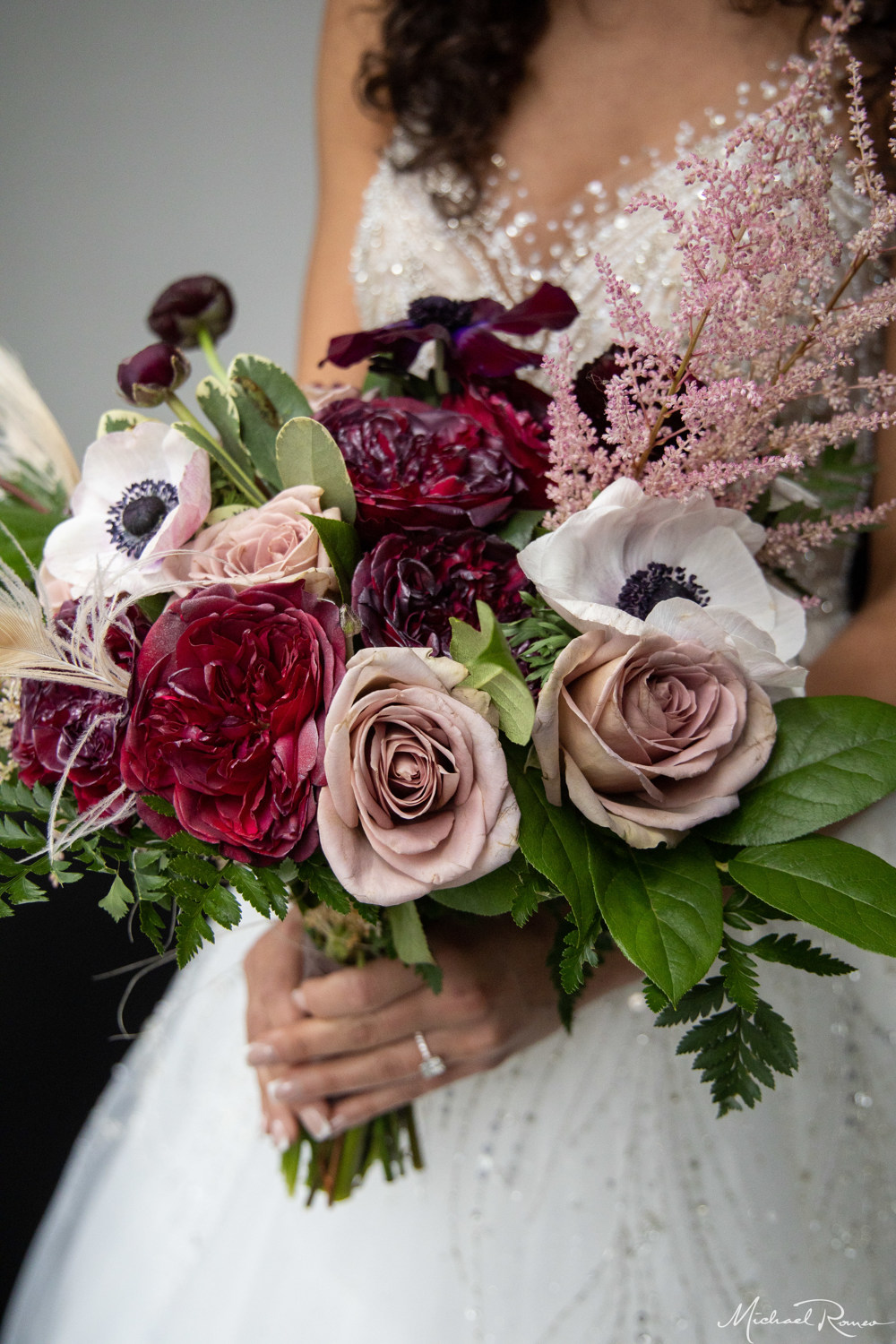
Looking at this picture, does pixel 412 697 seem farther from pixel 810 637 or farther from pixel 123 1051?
pixel 123 1051

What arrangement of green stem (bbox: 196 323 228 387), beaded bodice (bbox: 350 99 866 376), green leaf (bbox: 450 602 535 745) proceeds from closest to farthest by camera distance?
1. green leaf (bbox: 450 602 535 745)
2. green stem (bbox: 196 323 228 387)
3. beaded bodice (bbox: 350 99 866 376)

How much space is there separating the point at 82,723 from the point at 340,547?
7.0 inches

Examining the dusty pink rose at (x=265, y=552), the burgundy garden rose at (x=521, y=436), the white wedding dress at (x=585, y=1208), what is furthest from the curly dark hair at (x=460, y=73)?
the dusty pink rose at (x=265, y=552)

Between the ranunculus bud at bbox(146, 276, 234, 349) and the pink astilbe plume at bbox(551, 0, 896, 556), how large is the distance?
0.33m

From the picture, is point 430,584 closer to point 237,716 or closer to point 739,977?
point 237,716

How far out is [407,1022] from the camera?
693 millimetres

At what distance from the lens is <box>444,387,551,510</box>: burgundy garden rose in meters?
0.51

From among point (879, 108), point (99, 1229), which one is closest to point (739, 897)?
point (879, 108)

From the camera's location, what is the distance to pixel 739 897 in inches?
18.1

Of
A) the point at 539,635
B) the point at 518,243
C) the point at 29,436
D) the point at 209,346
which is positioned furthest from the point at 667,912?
the point at 518,243

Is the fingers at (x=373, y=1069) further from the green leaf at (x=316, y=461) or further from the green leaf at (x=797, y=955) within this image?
the green leaf at (x=316, y=461)

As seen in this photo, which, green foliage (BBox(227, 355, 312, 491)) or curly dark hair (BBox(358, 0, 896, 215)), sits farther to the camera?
curly dark hair (BBox(358, 0, 896, 215))

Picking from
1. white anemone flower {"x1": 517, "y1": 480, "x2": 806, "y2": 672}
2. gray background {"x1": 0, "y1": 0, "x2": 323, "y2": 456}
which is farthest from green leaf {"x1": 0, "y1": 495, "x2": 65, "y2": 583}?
gray background {"x1": 0, "y1": 0, "x2": 323, "y2": 456}

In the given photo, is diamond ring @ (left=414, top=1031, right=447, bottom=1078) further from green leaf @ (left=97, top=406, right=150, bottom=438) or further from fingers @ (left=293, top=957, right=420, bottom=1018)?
green leaf @ (left=97, top=406, right=150, bottom=438)
